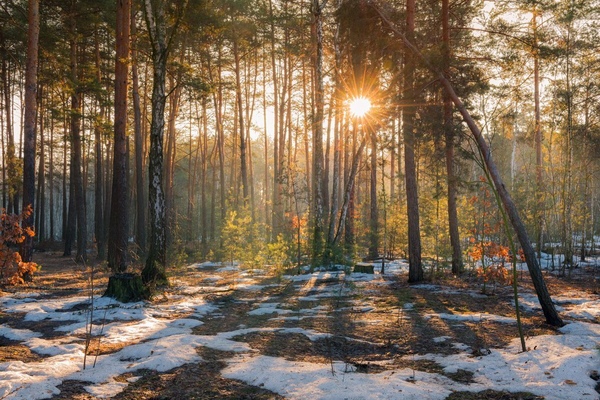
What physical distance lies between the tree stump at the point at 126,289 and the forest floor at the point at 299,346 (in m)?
0.20

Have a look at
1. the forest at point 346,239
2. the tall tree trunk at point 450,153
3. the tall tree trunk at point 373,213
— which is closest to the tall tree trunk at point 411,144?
the forest at point 346,239

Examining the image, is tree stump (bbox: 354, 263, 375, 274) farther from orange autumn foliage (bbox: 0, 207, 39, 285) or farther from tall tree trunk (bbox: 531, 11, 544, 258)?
orange autumn foliage (bbox: 0, 207, 39, 285)

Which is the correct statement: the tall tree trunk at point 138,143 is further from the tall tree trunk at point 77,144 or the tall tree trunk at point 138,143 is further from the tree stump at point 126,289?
the tree stump at point 126,289

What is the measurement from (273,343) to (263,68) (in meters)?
22.7

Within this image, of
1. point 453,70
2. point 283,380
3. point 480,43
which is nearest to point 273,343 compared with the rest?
point 283,380

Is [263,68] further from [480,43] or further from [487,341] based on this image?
[487,341]

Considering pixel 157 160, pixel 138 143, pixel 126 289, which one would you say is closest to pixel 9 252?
pixel 126 289

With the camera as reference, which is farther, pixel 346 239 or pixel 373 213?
pixel 373 213

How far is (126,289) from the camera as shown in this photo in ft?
26.9

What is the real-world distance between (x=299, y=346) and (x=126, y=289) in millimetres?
4336

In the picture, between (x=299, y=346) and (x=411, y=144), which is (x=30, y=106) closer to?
(x=411, y=144)

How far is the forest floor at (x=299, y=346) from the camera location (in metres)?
3.80

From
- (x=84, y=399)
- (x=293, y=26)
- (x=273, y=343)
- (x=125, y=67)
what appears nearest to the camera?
(x=84, y=399)

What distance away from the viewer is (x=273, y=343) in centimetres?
557
